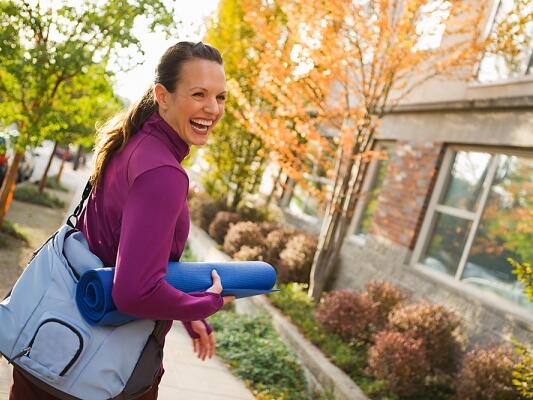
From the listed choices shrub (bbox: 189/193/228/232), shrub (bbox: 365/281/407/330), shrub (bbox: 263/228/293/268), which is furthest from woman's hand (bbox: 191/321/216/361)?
shrub (bbox: 189/193/228/232)

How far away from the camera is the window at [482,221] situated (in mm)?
6324

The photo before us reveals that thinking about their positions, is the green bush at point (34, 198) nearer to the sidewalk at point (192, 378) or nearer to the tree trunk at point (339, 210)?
the tree trunk at point (339, 210)

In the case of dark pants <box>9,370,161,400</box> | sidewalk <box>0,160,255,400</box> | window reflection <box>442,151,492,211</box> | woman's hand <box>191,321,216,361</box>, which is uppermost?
window reflection <box>442,151,492,211</box>

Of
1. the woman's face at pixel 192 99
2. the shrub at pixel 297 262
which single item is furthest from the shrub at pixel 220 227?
the woman's face at pixel 192 99

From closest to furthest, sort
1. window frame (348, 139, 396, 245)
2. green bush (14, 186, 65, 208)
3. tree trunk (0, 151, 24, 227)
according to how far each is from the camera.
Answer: tree trunk (0, 151, 24, 227) < window frame (348, 139, 396, 245) < green bush (14, 186, 65, 208)

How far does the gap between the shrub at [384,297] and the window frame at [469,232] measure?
0.71 m

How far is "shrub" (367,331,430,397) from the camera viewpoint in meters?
5.13

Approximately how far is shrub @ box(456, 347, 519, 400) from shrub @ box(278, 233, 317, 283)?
3984mm

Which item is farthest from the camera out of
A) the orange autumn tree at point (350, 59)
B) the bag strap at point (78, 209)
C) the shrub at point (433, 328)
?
the orange autumn tree at point (350, 59)

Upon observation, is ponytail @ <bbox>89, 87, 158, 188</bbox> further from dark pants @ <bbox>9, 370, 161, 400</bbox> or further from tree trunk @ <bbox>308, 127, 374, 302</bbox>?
tree trunk @ <bbox>308, 127, 374, 302</bbox>

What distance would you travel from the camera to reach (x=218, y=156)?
1382cm

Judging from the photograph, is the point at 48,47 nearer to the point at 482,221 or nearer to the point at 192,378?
the point at 192,378

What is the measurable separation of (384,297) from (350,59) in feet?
10.9

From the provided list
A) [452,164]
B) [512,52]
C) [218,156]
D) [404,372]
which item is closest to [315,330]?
[404,372]
